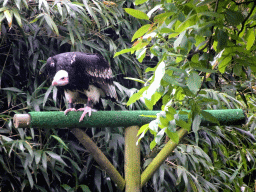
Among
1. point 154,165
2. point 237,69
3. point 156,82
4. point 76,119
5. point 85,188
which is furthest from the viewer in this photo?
point 85,188

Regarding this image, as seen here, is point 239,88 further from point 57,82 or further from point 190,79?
point 190,79

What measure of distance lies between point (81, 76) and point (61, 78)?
0.43ft

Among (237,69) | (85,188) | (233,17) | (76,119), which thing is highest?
(233,17)

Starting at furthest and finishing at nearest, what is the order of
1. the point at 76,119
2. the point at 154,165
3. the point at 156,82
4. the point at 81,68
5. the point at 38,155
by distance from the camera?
1. the point at 38,155
2. the point at 81,68
3. the point at 154,165
4. the point at 76,119
5. the point at 156,82

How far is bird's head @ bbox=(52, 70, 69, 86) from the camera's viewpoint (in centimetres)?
151

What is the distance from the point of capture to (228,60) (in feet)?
2.77

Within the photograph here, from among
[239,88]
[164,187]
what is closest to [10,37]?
[164,187]

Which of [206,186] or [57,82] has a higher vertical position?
[57,82]

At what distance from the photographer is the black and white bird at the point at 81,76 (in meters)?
1.56

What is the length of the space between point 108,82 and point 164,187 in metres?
0.87

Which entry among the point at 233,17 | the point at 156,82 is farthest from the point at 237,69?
the point at 156,82

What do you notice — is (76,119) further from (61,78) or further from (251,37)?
(251,37)

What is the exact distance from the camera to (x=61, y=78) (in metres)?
1.52

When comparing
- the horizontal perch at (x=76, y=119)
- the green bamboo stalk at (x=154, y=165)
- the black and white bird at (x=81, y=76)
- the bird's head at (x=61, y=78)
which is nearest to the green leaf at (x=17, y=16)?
the black and white bird at (x=81, y=76)
